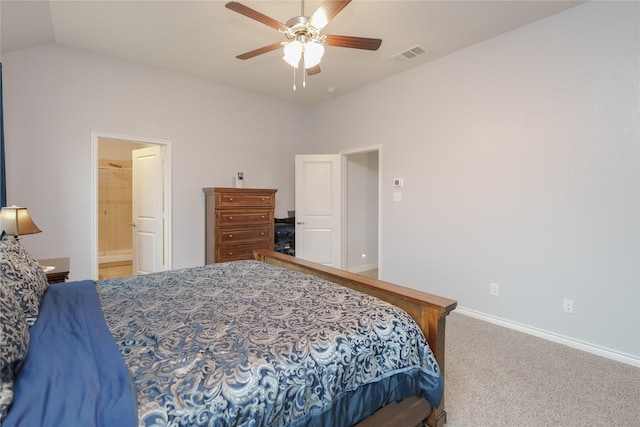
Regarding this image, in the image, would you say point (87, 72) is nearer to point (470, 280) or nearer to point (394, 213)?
point (394, 213)

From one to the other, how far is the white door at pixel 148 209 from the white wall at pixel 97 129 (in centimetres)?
25

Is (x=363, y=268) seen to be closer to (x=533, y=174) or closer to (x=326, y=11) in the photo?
(x=533, y=174)

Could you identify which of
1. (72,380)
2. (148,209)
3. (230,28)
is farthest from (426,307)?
(148,209)

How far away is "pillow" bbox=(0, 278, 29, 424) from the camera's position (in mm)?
794

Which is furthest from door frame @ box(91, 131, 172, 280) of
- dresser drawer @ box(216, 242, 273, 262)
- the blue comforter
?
the blue comforter

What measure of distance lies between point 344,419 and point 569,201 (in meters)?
2.70

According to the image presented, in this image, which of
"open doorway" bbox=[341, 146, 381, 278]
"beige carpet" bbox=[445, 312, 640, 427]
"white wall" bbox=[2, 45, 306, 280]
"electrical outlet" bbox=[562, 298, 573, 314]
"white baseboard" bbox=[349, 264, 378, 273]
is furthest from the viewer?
"white baseboard" bbox=[349, 264, 378, 273]

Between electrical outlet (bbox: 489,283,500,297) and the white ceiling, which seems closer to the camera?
the white ceiling

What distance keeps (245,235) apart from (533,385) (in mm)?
3361

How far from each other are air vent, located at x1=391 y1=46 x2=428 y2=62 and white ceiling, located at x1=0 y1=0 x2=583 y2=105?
64 millimetres

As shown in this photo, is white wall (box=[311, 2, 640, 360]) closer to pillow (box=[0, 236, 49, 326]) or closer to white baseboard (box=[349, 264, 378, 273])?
white baseboard (box=[349, 264, 378, 273])

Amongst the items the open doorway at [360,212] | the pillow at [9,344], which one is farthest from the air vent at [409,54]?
the pillow at [9,344]

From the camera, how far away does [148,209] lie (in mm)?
4383

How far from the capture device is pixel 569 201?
268cm
